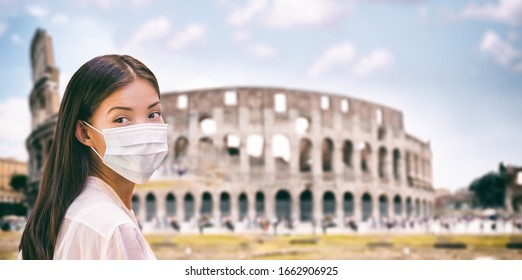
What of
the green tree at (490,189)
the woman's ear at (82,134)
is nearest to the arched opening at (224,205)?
the green tree at (490,189)

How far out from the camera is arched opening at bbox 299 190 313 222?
2909cm

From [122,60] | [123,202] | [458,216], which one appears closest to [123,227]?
[123,202]

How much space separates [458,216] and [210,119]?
1295cm

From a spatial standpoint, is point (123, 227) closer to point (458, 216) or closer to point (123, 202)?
point (123, 202)

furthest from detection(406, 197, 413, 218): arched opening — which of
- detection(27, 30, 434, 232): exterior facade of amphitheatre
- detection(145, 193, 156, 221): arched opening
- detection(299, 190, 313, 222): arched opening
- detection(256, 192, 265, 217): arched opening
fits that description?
detection(145, 193, 156, 221): arched opening

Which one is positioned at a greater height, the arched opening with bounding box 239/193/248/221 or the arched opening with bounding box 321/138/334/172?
the arched opening with bounding box 321/138/334/172

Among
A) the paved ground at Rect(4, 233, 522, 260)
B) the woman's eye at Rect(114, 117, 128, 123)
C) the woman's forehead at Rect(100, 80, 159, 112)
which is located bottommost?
the paved ground at Rect(4, 233, 522, 260)

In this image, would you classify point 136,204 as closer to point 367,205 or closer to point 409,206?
point 367,205

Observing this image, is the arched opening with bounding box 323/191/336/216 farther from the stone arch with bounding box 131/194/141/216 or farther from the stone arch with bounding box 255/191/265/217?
the stone arch with bounding box 131/194/141/216

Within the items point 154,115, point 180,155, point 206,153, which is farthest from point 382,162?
A: point 154,115

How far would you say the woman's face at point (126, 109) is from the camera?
165 inches

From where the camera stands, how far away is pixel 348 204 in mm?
30219

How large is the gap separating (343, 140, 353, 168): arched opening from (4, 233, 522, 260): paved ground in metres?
10.0
